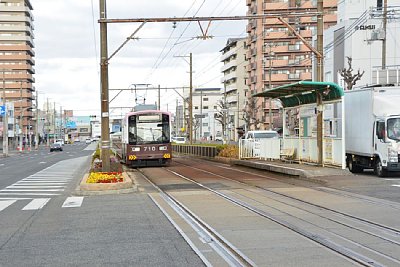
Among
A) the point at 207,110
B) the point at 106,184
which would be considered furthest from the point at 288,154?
the point at 207,110

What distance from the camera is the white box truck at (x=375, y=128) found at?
2211 centimetres

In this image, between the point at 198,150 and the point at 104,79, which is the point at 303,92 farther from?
the point at 198,150

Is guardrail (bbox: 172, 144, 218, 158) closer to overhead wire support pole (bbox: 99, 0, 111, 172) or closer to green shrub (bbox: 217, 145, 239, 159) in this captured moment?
green shrub (bbox: 217, 145, 239, 159)

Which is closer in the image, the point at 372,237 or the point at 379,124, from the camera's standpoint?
the point at 372,237

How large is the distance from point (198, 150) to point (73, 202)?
34.2 metres

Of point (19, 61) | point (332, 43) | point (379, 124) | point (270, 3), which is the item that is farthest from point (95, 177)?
point (19, 61)

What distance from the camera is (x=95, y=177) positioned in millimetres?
19781

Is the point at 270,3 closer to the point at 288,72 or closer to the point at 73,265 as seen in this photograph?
the point at 288,72

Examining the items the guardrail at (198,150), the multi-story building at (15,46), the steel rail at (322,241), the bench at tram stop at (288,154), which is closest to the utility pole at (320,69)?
the bench at tram stop at (288,154)

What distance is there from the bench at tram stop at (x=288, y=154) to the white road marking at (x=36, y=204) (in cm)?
1394

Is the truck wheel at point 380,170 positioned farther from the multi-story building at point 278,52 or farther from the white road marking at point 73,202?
the multi-story building at point 278,52

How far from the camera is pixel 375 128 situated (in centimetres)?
2294

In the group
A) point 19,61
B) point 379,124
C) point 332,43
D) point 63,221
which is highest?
point 19,61

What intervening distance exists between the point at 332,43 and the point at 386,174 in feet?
124
